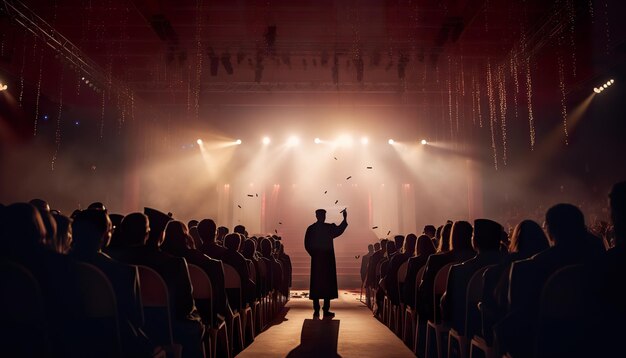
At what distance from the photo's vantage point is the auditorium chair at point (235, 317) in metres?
4.40

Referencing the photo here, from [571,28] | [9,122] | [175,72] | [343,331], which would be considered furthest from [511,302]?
[9,122]

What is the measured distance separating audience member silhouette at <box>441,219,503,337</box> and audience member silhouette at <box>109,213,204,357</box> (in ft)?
6.32

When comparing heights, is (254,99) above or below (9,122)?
above

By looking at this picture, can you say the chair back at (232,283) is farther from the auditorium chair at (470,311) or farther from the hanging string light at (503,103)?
the hanging string light at (503,103)

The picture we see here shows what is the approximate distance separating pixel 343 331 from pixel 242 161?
15591 mm

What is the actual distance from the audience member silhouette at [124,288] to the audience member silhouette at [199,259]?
107cm

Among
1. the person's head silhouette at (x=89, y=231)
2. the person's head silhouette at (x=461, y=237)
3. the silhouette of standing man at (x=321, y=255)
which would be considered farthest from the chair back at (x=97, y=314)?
the silhouette of standing man at (x=321, y=255)

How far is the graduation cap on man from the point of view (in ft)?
10.7

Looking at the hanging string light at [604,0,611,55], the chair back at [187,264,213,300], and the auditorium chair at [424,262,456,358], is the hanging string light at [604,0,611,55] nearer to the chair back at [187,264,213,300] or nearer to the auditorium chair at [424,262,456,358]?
the auditorium chair at [424,262,456,358]

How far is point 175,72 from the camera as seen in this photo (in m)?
13.2

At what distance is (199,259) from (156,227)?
0.50m

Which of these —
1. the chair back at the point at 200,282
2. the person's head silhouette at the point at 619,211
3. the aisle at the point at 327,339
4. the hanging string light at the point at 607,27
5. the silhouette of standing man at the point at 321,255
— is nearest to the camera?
the person's head silhouette at the point at 619,211

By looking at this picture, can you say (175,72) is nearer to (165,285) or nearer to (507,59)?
(507,59)

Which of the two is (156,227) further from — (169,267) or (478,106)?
(478,106)
